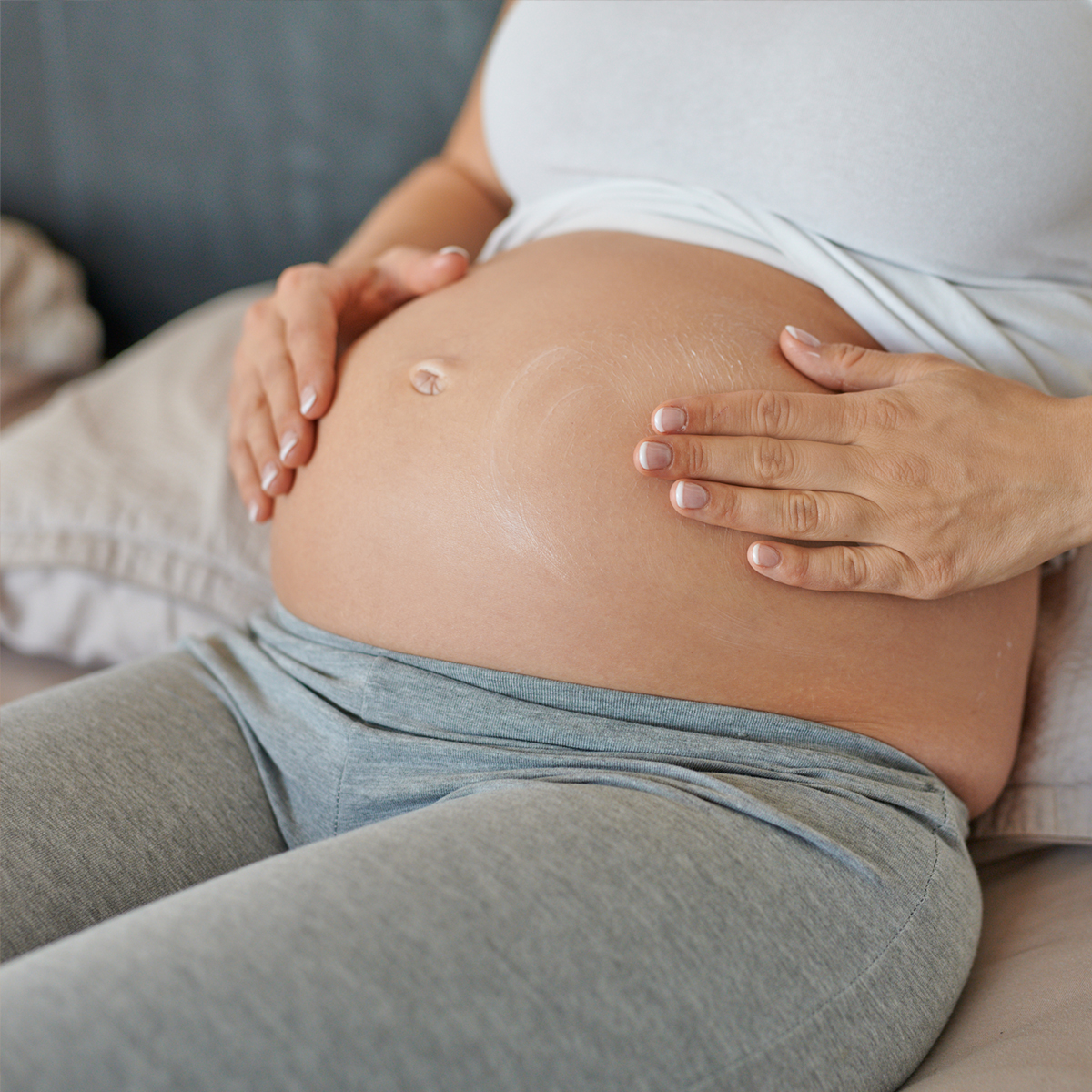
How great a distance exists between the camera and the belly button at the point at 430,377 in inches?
27.0

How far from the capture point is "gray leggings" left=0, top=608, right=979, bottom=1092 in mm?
382

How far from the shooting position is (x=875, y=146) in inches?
26.6

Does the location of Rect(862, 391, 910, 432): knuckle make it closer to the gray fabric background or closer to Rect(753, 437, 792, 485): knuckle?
Rect(753, 437, 792, 485): knuckle

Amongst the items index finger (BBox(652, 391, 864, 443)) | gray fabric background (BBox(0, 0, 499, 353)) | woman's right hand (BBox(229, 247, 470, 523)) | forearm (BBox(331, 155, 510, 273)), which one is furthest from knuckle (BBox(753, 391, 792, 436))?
gray fabric background (BBox(0, 0, 499, 353))

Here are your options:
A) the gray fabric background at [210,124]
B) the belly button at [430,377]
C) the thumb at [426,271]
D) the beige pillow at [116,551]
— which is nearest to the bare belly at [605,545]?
the belly button at [430,377]

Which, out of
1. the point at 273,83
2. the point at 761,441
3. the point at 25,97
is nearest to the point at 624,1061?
the point at 761,441

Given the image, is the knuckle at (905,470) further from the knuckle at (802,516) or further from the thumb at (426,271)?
the thumb at (426,271)

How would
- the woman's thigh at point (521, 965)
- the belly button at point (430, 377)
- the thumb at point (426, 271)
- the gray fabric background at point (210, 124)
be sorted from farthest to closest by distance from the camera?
the gray fabric background at point (210, 124) → the thumb at point (426, 271) → the belly button at point (430, 377) → the woman's thigh at point (521, 965)

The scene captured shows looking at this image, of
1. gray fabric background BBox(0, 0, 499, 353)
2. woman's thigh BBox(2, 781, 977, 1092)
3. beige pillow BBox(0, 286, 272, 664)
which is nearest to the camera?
woman's thigh BBox(2, 781, 977, 1092)

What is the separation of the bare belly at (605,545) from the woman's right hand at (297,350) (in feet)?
0.11

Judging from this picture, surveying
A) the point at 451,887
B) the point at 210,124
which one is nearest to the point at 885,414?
the point at 451,887

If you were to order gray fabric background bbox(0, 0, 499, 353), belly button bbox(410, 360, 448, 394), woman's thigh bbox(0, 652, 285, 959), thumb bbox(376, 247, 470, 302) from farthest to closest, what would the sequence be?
gray fabric background bbox(0, 0, 499, 353), thumb bbox(376, 247, 470, 302), belly button bbox(410, 360, 448, 394), woman's thigh bbox(0, 652, 285, 959)

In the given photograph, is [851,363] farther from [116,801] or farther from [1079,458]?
[116,801]

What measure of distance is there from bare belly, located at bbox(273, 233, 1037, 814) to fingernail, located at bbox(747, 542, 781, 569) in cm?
2
